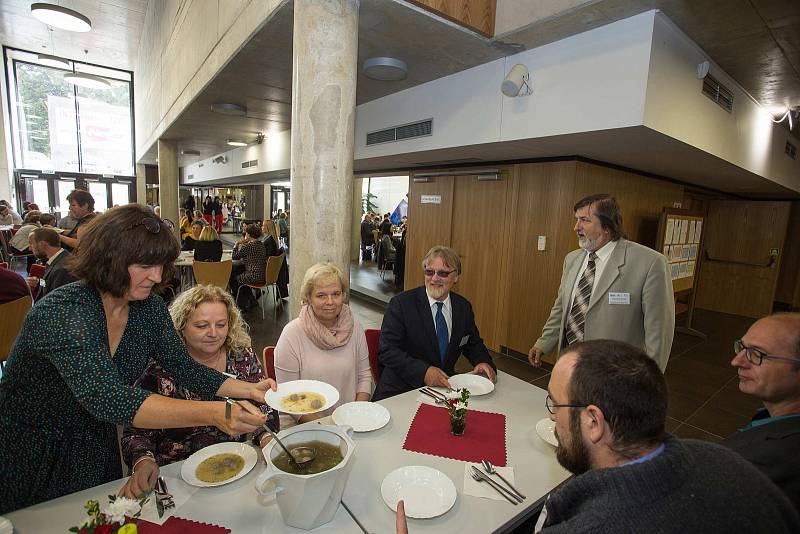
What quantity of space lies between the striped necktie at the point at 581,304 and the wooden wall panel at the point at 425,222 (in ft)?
10.2

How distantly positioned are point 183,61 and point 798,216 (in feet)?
38.3

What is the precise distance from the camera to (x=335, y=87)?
2.57m

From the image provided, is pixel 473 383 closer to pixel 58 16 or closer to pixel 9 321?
pixel 9 321

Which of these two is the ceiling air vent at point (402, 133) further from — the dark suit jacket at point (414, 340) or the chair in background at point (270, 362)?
the chair in background at point (270, 362)

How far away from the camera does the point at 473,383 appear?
2.02m

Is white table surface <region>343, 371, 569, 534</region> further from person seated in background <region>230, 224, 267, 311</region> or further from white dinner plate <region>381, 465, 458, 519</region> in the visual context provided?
person seated in background <region>230, 224, 267, 311</region>

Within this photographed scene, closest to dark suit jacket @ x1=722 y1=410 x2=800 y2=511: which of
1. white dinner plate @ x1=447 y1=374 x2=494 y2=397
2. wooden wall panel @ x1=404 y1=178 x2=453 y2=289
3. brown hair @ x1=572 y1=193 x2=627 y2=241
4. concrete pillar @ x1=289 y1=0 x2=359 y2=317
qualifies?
white dinner plate @ x1=447 y1=374 x2=494 y2=397

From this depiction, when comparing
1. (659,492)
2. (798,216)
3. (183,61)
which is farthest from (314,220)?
(798,216)

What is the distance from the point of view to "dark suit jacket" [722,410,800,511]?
101 centimetres

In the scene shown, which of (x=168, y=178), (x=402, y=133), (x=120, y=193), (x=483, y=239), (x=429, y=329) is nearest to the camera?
(x=429, y=329)

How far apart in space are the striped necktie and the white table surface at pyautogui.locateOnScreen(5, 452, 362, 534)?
201 cm

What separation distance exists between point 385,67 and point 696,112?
2611 mm

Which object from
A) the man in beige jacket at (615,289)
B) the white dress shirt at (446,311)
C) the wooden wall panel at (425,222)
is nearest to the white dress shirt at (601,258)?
the man in beige jacket at (615,289)

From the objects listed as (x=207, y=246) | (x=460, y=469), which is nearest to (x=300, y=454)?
(x=460, y=469)
